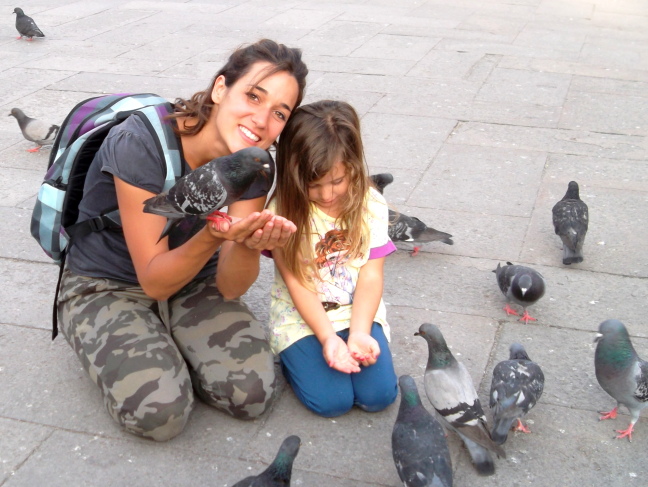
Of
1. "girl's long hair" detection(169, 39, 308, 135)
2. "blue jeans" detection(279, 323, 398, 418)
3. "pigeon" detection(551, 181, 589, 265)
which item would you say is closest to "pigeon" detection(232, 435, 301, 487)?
"blue jeans" detection(279, 323, 398, 418)

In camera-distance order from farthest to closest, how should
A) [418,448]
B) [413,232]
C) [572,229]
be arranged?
[413,232], [572,229], [418,448]

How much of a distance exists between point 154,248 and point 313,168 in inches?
30.4

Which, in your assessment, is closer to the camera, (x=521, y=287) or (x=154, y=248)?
(x=154, y=248)

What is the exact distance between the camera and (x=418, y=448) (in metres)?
3.04

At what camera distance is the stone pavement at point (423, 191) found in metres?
3.40

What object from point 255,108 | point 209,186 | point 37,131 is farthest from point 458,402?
point 37,131

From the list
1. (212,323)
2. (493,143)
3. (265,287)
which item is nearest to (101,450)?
(212,323)

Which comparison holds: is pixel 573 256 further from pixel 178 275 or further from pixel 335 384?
pixel 178 275

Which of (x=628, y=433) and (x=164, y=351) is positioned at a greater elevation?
(x=164, y=351)

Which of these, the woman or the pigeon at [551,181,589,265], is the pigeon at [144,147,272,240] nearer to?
the woman

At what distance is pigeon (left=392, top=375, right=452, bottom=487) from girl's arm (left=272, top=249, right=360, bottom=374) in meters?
0.35

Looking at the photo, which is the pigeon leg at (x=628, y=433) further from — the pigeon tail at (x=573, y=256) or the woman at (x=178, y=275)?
the pigeon tail at (x=573, y=256)

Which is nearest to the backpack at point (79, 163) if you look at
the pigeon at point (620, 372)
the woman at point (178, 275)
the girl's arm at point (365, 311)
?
the woman at point (178, 275)

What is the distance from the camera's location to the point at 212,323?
3707mm
